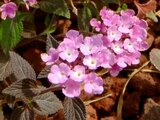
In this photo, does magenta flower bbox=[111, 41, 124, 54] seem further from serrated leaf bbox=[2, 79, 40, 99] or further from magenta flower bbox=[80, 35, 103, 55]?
serrated leaf bbox=[2, 79, 40, 99]

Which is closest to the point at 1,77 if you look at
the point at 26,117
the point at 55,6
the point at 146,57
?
the point at 26,117

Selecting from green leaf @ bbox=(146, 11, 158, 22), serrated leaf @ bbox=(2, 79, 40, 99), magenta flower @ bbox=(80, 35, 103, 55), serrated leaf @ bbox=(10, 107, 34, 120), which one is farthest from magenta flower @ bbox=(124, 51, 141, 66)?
green leaf @ bbox=(146, 11, 158, 22)

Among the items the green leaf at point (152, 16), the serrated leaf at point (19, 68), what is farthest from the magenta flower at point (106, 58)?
the green leaf at point (152, 16)

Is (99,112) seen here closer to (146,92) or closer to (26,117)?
(146,92)

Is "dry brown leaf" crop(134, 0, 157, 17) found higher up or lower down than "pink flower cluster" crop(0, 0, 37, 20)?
lower down

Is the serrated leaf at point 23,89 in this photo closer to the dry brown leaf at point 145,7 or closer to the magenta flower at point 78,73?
the magenta flower at point 78,73

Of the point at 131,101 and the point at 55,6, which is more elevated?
the point at 55,6
